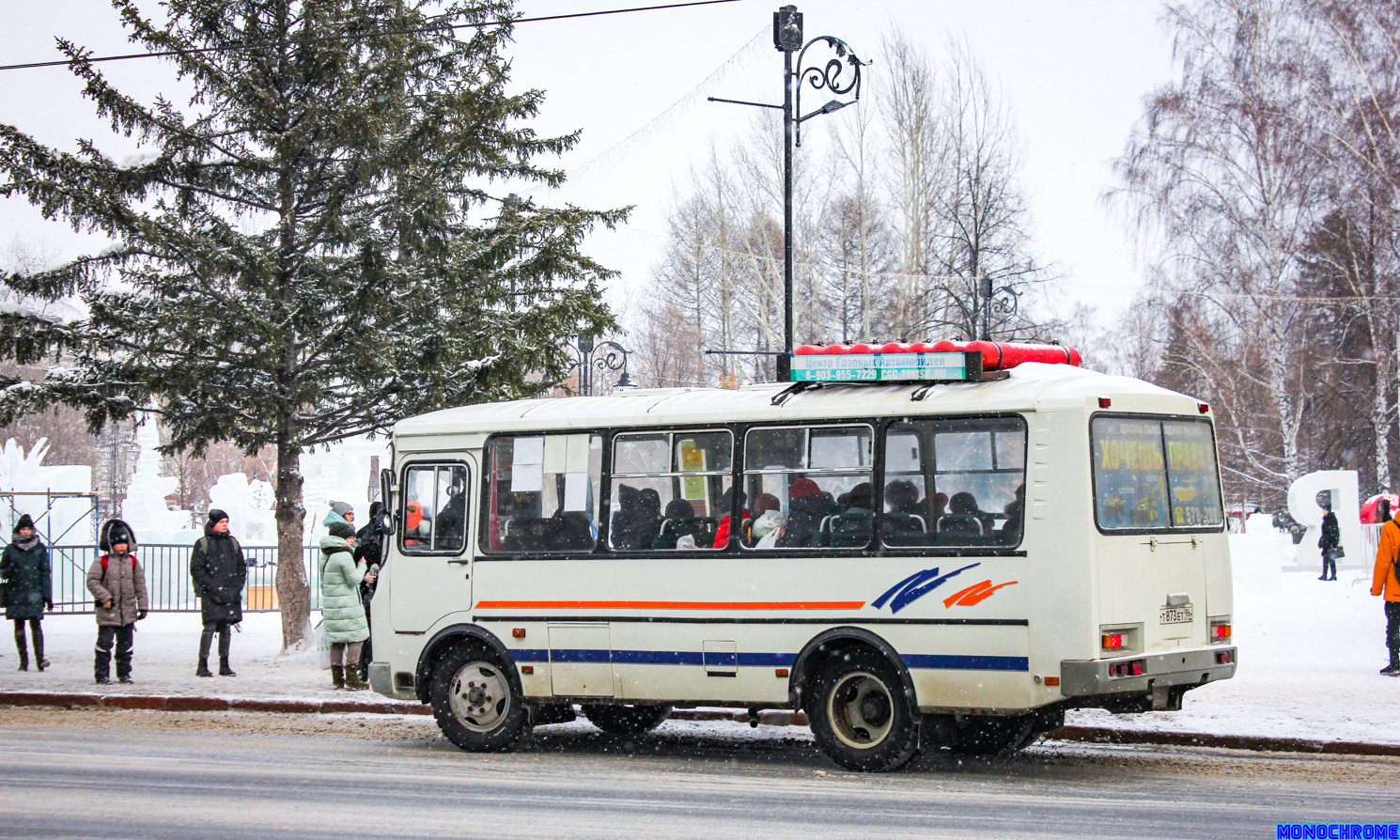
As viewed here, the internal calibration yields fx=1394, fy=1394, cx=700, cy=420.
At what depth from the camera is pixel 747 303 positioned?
146 ft

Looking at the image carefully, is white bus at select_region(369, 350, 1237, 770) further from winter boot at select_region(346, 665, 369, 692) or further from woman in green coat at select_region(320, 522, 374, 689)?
winter boot at select_region(346, 665, 369, 692)

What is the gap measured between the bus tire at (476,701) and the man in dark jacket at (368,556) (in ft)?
11.8

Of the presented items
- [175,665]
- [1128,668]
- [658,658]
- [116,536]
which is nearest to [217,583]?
[116,536]

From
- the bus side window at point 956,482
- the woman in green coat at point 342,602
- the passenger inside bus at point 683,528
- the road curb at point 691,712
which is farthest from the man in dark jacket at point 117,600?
the bus side window at point 956,482

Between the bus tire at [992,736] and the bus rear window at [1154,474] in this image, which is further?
the bus tire at [992,736]

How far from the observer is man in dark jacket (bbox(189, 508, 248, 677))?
15945mm

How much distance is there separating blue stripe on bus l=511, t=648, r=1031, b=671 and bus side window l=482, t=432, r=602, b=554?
2.72 feet

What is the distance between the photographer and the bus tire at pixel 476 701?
11.3 metres

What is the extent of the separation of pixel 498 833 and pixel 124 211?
10.5 metres

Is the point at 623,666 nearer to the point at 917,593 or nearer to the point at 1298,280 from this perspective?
the point at 917,593

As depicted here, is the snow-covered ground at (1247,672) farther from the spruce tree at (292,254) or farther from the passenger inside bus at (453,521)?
the passenger inside bus at (453,521)

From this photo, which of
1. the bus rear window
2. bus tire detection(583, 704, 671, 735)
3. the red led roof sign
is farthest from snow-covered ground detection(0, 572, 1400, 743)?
the red led roof sign

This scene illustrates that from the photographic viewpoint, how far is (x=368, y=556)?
1547 centimetres

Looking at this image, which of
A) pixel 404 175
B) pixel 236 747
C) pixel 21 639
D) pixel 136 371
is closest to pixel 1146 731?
pixel 236 747
